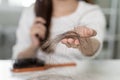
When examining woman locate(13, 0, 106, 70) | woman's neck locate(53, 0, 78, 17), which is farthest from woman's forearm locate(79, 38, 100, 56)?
woman's neck locate(53, 0, 78, 17)

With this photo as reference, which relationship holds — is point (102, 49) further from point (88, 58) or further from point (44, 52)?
point (44, 52)

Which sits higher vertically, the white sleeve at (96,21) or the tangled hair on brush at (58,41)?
the white sleeve at (96,21)

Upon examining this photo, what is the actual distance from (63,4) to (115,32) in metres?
0.22

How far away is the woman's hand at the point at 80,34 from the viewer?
2.47 ft

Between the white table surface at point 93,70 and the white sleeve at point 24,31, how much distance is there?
0.07m

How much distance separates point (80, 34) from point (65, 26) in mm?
61

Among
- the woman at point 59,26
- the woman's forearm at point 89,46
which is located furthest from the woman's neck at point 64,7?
the woman's forearm at point 89,46

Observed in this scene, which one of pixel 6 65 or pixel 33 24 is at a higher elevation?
pixel 33 24

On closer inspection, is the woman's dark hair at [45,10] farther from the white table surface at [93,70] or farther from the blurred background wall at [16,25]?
the white table surface at [93,70]

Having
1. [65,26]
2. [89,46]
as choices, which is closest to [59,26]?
[65,26]

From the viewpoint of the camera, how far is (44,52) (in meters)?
0.76

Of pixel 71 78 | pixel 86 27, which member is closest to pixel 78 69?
pixel 71 78

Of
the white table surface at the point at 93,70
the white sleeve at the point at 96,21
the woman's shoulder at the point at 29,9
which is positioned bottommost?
the white table surface at the point at 93,70

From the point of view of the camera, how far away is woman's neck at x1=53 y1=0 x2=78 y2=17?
2.45ft
